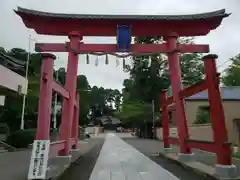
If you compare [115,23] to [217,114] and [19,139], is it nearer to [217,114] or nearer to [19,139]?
[217,114]

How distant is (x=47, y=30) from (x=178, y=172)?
9.06 meters

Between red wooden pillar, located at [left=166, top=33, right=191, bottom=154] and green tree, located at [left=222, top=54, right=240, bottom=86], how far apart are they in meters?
32.8

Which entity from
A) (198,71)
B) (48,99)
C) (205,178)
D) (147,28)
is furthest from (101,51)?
(198,71)

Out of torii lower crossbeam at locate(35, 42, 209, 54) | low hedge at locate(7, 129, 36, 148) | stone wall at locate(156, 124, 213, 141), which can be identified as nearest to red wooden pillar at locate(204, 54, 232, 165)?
torii lower crossbeam at locate(35, 42, 209, 54)

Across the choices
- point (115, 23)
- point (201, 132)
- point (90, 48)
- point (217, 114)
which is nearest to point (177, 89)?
point (115, 23)

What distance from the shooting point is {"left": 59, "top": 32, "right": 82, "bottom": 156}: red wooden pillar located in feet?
43.7

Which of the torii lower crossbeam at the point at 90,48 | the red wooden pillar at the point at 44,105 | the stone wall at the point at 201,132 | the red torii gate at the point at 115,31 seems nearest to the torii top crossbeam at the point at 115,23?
the red torii gate at the point at 115,31

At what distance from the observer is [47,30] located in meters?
14.9

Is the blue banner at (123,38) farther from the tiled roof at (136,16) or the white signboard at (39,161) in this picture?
the white signboard at (39,161)

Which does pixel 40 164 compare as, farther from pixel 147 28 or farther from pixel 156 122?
pixel 156 122

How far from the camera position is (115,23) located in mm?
14523

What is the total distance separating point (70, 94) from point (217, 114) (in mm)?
6970

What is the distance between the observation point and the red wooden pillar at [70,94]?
1331 cm

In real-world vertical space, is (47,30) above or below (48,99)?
above
